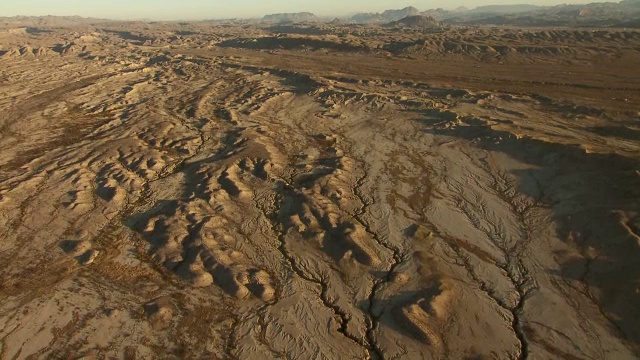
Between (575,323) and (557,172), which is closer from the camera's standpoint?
(575,323)

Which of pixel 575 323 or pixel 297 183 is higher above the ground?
pixel 297 183

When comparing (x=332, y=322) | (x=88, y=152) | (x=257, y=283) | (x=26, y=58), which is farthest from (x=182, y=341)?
(x=26, y=58)

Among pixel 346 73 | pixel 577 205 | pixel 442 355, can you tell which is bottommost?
pixel 442 355

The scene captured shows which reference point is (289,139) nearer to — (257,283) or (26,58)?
(257,283)

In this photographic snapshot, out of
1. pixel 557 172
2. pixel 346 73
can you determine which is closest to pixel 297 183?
pixel 557 172

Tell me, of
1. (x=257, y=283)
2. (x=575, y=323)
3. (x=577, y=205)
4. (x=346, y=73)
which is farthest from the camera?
(x=346, y=73)

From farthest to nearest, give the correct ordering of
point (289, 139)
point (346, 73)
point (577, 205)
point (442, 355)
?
point (346, 73) → point (289, 139) → point (577, 205) → point (442, 355)
